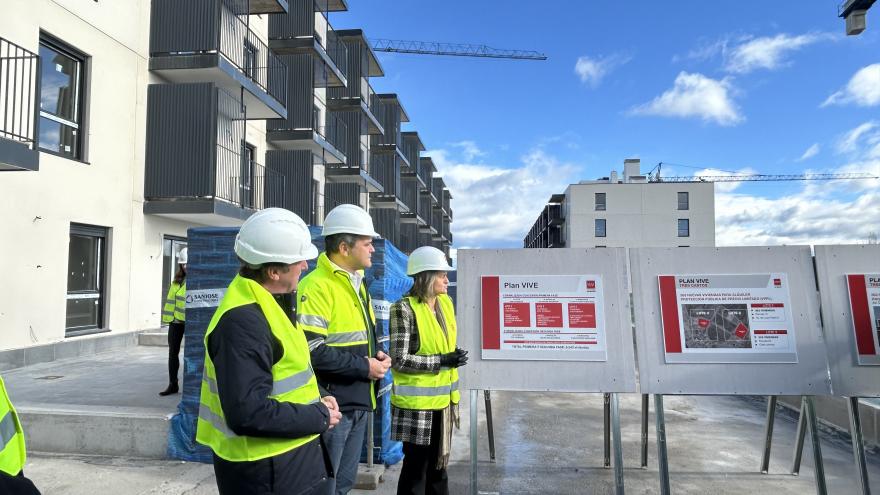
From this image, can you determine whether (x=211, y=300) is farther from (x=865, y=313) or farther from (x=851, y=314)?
(x=865, y=313)

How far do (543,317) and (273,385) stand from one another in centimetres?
267

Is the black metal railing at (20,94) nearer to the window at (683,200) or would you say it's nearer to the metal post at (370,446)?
the metal post at (370,446)

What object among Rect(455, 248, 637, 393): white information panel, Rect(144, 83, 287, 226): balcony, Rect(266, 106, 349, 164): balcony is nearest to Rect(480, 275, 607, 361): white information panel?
Rect(455, 248, 637, 393): white information panel

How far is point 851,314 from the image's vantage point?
4.00 meters

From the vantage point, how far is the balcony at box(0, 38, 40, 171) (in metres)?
7.64

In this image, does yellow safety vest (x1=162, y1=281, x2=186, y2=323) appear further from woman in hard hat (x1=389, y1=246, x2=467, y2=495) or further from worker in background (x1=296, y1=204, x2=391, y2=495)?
worker in background (x1=296, y1=204, x2=391, y2=495)

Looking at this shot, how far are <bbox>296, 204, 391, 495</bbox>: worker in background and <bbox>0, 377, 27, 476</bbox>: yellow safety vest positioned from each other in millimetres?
1314

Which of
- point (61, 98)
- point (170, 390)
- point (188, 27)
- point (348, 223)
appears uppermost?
point (188, 27)

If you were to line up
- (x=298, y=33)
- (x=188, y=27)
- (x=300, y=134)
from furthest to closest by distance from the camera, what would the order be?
(x=298, y=33)
(x=300, y=134)
(x=188, y=27)

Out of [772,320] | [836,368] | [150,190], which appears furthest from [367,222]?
[150,190]

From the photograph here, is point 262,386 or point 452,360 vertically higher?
point 262,386

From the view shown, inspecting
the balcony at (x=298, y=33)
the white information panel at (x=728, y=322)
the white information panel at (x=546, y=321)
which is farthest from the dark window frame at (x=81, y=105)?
the white information panel at (x=728, y=322)

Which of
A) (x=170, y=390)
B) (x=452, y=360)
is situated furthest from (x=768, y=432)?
(x=170, y=390)

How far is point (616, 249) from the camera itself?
14.0ft
